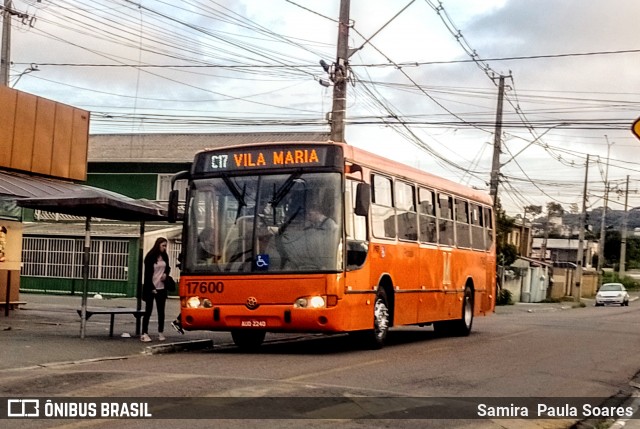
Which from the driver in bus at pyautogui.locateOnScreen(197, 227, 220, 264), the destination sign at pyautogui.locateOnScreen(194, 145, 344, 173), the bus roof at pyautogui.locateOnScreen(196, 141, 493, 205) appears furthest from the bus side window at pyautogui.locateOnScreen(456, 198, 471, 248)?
the driver in bus at pyautogui.locateOnScreen(197, 227, 220, 264)

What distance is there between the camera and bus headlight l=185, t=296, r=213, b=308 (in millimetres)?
15211

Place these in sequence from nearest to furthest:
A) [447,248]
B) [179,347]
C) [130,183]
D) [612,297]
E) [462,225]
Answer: [179,347], [447,248], [462,225], [130,183], [612,297]

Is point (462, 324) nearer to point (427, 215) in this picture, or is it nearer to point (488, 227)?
point (488, 227)

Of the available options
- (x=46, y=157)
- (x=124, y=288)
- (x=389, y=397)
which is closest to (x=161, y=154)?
(x=124, y=288)

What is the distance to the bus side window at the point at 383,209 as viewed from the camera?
16.3 meters

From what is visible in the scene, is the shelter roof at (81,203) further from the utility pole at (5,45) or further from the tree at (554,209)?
the tree at (554,209)

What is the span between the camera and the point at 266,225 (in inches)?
589

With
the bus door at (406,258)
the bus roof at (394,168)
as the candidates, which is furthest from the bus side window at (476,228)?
the bus door at (406,258)

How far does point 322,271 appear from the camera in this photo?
14.7m

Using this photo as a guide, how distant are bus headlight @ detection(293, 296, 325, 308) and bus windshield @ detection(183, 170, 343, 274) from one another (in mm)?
430

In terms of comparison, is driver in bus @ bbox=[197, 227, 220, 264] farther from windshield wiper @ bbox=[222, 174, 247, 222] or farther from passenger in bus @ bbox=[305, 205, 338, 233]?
passenger in bus @ bbox=[305, 205, 338, 233]

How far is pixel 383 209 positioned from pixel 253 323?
127 inches

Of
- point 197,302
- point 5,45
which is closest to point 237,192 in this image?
point 197,302

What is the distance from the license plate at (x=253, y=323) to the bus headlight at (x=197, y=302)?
614mm
